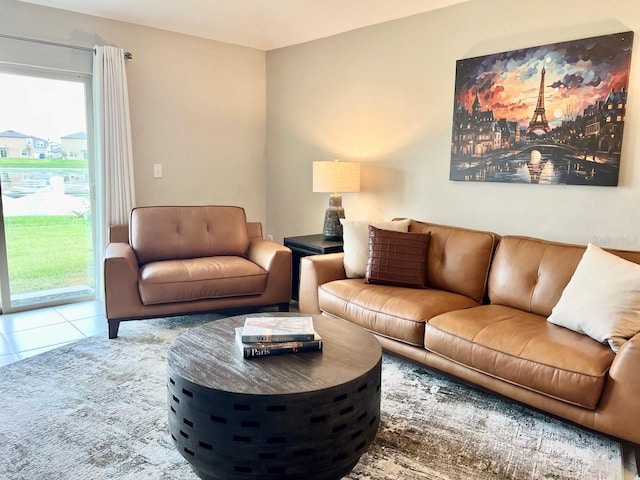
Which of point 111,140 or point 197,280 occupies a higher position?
point 111,140

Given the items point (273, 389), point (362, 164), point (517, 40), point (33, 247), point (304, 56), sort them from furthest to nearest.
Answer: point (304, 56), point (362, 164), point (33, 247), point (517, 40), point (273, 389)

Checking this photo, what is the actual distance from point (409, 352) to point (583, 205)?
1.39 metres

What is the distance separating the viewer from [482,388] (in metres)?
2.42

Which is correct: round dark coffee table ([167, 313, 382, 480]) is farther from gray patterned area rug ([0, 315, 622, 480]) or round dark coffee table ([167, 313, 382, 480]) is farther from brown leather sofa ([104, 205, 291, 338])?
brown leather sofa ([104, 205, 291, 338])

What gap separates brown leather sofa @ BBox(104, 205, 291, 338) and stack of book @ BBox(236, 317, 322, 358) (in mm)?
1415

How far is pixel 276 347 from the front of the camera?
194cm

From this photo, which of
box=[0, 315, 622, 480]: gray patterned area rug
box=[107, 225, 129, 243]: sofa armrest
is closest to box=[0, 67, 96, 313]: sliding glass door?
box=[107, 225, 129, 243]: sofa armrest

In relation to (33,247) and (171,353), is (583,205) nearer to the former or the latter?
(171,353)

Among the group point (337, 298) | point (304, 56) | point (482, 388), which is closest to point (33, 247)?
point (337, 298)

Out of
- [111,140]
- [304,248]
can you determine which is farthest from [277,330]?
[111,140]

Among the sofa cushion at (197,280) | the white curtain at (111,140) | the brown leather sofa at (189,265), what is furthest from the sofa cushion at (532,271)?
the white curtain at (111,140)

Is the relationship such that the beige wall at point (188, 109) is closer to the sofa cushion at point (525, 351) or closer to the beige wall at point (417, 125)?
the beige wall at point (417, 125)

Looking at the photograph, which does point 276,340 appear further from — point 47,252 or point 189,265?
point 47,252

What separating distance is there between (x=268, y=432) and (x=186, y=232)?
2499 mm
